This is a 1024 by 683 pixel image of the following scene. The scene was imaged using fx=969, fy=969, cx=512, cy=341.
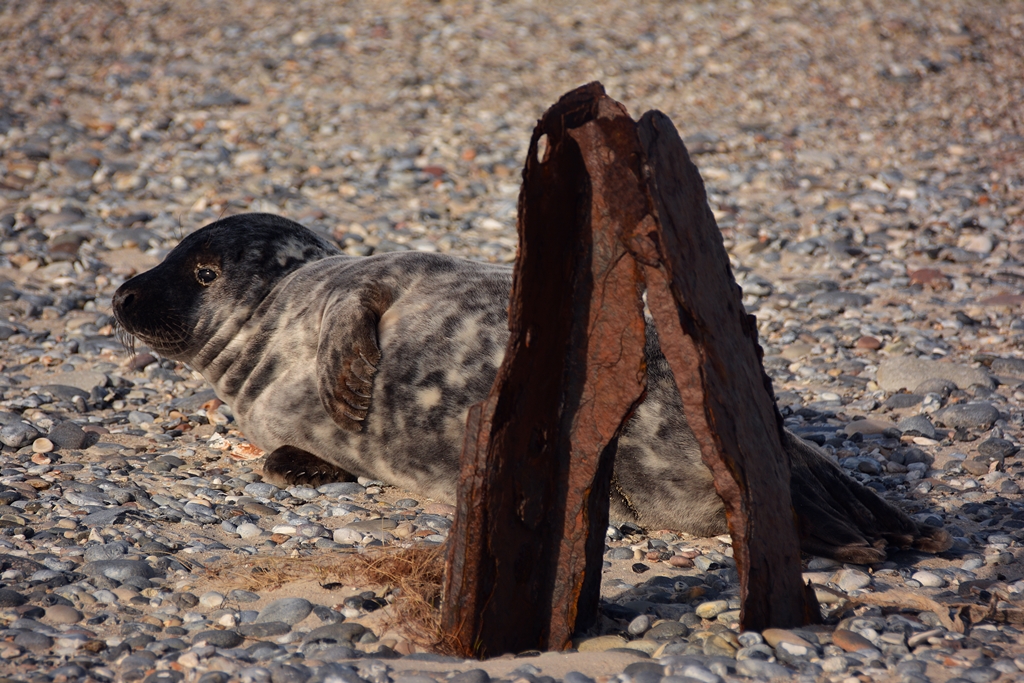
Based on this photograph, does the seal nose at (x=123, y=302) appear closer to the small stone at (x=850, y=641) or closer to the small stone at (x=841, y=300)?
the small stone at (x=850, y=641)

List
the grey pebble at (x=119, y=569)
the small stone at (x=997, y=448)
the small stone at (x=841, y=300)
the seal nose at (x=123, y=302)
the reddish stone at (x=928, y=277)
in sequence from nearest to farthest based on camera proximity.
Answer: the grey pebble at (x=119, y=569) → the small stone at (x=997, y=448) → the seal nose at (x=123, y=302) → the small stone at (x=841, y=300) → the reddish stone at (x=928, y=277)

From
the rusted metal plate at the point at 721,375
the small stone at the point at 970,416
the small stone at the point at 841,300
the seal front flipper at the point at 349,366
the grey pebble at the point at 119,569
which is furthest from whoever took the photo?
the small stone at the point at 841,300

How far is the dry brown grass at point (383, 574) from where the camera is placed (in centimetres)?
265

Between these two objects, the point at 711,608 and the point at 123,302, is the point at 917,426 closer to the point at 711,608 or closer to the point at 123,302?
the point at 711,608

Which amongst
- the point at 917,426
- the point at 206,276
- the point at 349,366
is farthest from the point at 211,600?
the point at 917,426

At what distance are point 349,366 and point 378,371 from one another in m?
0.12

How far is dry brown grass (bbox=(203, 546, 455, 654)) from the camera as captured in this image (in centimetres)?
265

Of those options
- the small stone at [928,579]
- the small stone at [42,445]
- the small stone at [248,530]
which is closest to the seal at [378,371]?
the small stone at [928,579]

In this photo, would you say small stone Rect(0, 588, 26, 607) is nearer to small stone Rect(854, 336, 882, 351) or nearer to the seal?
the seal

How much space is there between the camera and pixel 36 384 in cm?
507

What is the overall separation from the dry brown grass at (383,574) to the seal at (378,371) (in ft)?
A: 2.53

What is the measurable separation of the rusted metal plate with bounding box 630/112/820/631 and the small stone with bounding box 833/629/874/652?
0.30 feet

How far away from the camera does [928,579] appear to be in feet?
9.90

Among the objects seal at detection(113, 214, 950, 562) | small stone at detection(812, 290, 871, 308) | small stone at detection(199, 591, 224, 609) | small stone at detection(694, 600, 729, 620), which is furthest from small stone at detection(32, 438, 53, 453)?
small stone at detection(812, 290, 871, 308)
